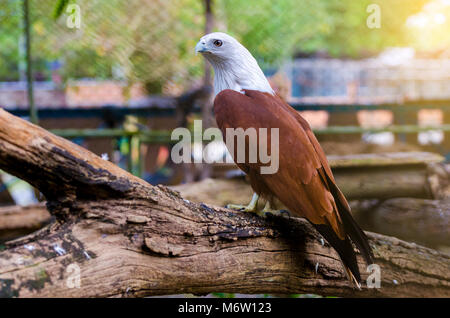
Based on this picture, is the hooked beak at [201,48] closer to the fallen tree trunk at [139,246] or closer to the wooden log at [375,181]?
the fallen tree trunk at [139,246]

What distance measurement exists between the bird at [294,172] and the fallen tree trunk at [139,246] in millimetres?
158

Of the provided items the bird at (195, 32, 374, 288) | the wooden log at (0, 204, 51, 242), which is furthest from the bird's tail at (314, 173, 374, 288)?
the wooden log at (0, 204, 51, 242)

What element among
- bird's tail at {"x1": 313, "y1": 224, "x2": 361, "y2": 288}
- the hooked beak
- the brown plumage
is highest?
the hooked beak

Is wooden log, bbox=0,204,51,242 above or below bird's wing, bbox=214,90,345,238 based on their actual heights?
below

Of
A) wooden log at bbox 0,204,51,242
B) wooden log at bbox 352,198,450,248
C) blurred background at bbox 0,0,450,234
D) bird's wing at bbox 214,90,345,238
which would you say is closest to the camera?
bird's wing at bbox 214,90,345,238

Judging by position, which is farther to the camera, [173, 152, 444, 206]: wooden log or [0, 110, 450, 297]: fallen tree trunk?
[173, 152, 444, 206]: wooden log

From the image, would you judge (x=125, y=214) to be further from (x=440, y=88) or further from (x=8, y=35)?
(x=440, y=88)

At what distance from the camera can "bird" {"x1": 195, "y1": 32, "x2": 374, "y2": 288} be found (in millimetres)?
1339

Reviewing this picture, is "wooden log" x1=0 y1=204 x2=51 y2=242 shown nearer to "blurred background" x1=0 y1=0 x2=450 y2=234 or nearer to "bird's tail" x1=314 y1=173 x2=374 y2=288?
"blurred background" x1=0 y1=0 x2=450 y2=234

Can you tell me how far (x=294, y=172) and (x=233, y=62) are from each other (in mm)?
484

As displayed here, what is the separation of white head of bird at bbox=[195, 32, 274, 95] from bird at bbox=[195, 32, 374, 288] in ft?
0.04

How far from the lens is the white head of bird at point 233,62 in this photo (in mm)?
1504

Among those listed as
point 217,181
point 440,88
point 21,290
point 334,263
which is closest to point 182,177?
point 217,181

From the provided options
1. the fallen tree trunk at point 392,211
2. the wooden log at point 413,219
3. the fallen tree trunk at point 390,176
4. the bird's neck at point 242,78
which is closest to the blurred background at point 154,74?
the fallen tree trunk at point 392,211
